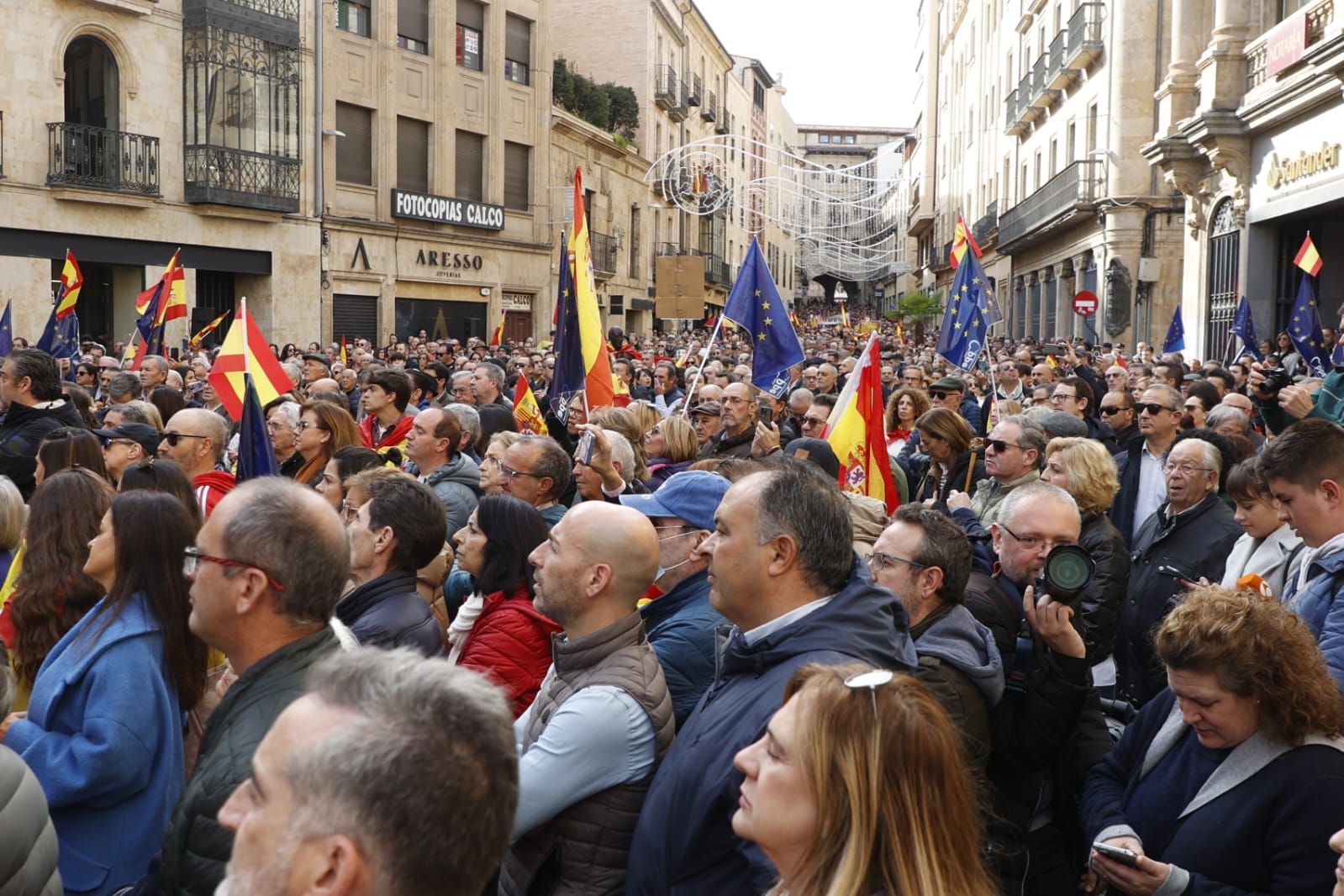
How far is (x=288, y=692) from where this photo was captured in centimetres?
273

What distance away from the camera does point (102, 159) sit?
21.3m

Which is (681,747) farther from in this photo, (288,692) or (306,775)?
(306,775)

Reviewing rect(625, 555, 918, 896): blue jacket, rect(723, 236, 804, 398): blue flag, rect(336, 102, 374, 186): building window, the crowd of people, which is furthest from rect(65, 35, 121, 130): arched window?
rect(625, 555, 918, 896): blue jacket

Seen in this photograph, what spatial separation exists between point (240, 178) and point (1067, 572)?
2308 cm

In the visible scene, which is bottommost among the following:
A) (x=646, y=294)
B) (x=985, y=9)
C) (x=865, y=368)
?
(x=865, y=368)

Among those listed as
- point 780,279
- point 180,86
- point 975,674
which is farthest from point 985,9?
point 975,674

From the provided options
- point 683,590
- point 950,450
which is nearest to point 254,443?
point 683,590

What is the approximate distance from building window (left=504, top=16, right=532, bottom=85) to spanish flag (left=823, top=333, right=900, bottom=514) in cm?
2629

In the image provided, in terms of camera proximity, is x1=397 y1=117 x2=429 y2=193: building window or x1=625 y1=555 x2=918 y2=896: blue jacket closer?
x1=625 y1=555 x2=918 y2=896: blue jacket

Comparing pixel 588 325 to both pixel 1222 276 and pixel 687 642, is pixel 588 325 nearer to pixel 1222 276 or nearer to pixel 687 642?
pixel 687 642

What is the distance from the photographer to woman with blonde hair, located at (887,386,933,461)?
9.13 meters

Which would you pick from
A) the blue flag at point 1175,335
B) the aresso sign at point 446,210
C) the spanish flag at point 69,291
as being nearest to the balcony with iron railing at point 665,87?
the aresso sign at point 446,210

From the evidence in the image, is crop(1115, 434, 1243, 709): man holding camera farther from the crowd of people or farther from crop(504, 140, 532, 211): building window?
crop(504, 140, 532, 211): building window

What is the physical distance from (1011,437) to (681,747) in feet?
11.5
